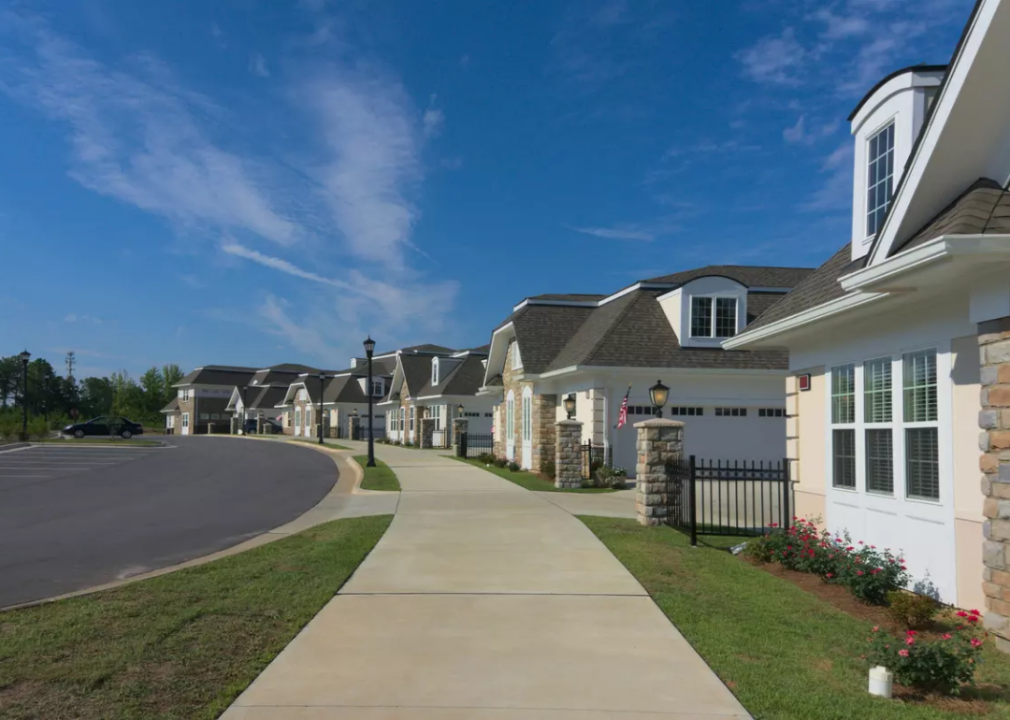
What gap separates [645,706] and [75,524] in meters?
12.0

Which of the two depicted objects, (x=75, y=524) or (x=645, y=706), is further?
(x=75, y=524)

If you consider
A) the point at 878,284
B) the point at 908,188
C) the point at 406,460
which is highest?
the point at 908,188

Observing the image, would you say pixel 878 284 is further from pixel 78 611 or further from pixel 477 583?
pixel 78 611

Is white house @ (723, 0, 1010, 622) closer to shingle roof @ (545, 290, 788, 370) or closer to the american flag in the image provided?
the american flag

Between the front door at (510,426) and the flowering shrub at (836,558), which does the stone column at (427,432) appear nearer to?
the front door at (510,426)

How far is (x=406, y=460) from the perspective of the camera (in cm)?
3222

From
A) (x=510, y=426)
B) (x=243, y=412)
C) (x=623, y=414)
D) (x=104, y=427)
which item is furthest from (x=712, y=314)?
(x=243, y=412)

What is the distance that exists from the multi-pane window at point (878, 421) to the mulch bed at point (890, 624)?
134 centimetres

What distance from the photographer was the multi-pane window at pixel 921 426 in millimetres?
8023

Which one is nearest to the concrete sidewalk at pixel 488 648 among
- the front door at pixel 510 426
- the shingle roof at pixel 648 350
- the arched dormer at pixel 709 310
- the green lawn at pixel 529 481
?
the green lawn at pixel 529 481

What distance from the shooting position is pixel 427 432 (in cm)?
4675

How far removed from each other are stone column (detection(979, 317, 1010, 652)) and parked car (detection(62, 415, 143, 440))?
55.8 metres

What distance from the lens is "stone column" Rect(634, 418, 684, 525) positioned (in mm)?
13133

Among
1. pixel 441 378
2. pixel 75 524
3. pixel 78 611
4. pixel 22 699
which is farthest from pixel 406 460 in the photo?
pixel 22 699
